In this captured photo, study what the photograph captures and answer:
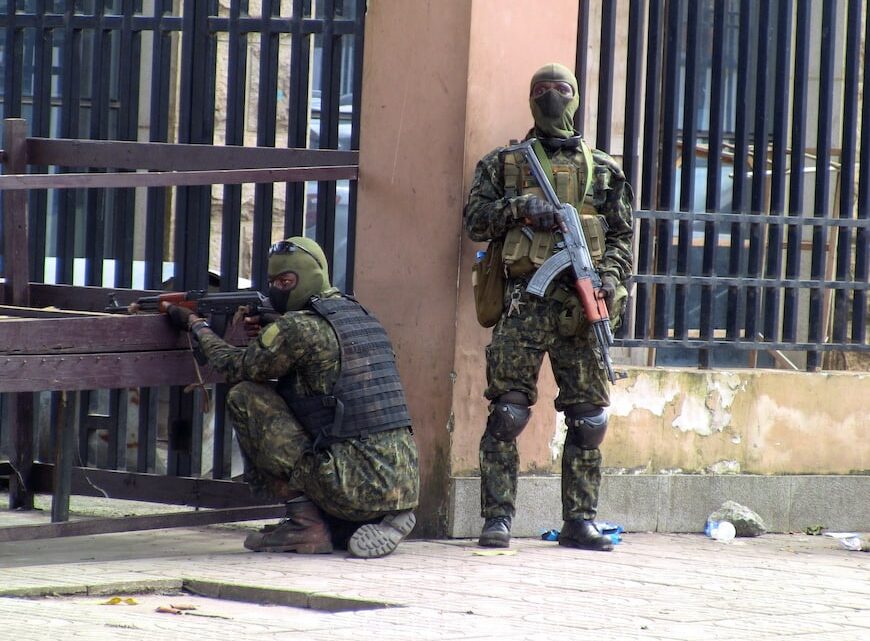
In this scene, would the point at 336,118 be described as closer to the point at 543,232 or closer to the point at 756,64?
the point at 543,232

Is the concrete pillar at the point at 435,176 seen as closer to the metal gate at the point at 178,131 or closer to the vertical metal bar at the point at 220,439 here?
the metal gate at the point at 178,131

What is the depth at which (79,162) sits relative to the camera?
6953 millimetres

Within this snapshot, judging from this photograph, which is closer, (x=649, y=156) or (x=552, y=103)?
(x=552, y=103)

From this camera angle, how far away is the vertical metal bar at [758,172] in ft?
24.2

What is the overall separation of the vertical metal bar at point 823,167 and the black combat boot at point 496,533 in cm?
208

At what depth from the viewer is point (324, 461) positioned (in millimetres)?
5875

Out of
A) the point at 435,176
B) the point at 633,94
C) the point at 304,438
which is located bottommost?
the point at 304,438

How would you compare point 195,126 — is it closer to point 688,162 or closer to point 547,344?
point 547,344

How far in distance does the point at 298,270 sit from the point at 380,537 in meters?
1.09

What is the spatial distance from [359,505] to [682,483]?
1.87 metres

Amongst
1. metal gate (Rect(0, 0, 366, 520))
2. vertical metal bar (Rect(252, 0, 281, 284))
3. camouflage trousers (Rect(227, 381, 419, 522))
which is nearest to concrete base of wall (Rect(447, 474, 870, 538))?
camouflage trousers (Rect(227, 381, 419, 522))

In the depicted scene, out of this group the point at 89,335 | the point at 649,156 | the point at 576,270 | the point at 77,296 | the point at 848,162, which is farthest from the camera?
the point at 848,162

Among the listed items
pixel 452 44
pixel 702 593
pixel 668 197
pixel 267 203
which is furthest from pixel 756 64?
pixel 702 593

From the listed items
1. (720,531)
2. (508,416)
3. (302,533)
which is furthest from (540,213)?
(720,531)
